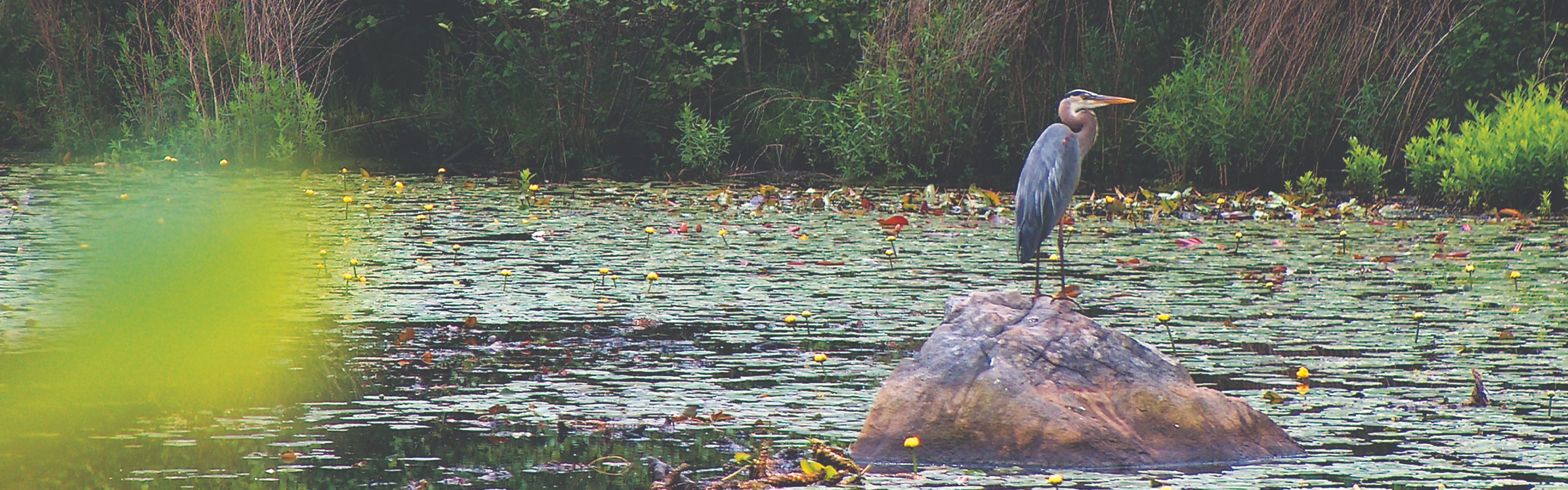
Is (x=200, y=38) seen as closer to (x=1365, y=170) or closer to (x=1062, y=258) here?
(x=1365, y=170)

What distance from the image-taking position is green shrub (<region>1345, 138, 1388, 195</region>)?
10789 millimetres

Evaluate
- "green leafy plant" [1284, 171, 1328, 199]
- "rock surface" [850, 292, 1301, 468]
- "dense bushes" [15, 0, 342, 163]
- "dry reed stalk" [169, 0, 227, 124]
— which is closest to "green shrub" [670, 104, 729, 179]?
"dense bushes" [15, 0, 342, 163]

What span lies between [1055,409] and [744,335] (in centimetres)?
198

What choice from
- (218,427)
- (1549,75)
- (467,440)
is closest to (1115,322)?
(467,440)

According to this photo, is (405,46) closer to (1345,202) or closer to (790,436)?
(1345,202)

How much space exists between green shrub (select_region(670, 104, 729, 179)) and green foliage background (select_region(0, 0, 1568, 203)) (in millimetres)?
34

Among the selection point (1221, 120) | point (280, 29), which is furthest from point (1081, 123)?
point (280, 29)

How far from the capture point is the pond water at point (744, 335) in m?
3.81

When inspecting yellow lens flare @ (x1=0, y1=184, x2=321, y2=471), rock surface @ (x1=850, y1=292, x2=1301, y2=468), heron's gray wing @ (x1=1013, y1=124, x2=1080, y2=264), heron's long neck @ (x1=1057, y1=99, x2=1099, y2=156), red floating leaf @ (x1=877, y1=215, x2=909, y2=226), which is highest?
yellow lens flare @ (x1=0, y1=184, x2=321, y2=471)

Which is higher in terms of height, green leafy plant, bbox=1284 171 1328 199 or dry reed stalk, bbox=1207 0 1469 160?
→ dry reed stalk, bbox=1207 0 1469 160

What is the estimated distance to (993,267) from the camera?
7.62 m

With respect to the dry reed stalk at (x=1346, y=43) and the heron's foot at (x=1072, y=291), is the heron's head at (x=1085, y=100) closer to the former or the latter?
the heron's foot at (x=1072, y=291)

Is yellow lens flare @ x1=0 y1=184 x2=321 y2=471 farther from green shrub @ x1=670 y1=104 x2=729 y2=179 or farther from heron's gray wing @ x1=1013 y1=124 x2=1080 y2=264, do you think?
green shrub @ x1=670 y1=104 x2=729 y2=179

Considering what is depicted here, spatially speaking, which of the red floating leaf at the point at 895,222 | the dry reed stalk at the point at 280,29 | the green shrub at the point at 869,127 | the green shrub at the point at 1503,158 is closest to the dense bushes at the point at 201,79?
the dry reed stalk at the point at 280,29
